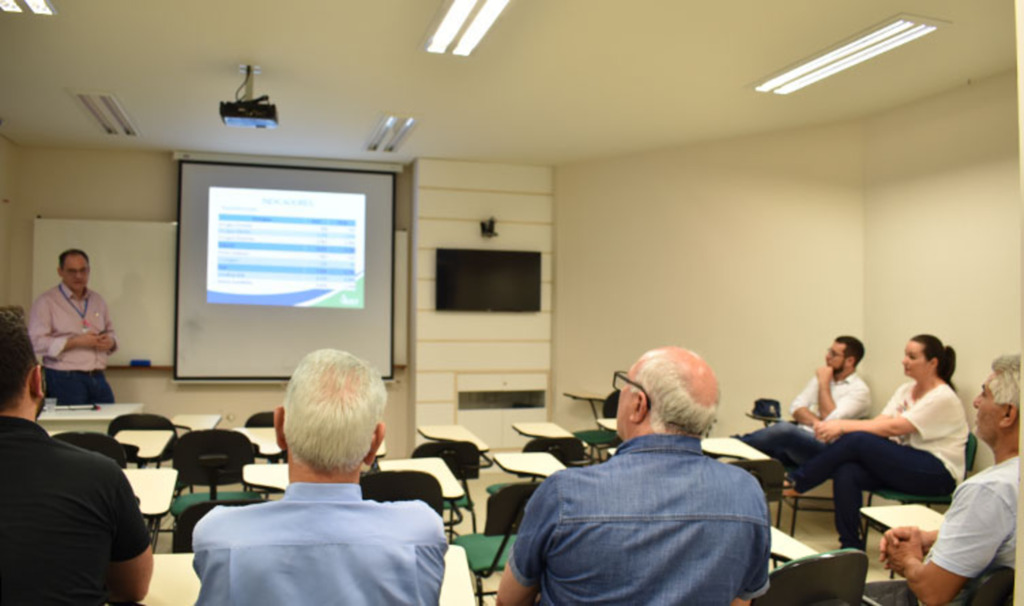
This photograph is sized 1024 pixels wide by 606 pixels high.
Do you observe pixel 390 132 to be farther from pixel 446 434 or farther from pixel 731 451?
pixel 731 451

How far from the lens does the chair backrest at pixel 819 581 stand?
175cm

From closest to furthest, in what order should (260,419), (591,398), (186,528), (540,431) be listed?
(186,528), (540,431), (260,419), (591,398)

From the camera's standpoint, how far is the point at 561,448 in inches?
163

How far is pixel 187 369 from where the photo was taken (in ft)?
21.7

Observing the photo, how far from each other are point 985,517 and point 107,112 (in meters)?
5.83

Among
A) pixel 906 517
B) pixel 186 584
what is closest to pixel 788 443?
pixel 906 517

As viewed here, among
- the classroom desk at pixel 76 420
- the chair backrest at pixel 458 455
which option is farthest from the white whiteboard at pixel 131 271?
the chair backrest at pixel 458 455

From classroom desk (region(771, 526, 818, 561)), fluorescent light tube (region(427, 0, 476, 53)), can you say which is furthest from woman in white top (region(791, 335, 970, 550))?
fluorescent light tube (region(427, 0, 476, 53))

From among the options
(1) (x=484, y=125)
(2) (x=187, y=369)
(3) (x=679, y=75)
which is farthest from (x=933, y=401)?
(2) (x=187, y=369)

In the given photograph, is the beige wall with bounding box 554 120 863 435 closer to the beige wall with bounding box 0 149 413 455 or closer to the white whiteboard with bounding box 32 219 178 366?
the beige wall with bounding box 0 149 413 455

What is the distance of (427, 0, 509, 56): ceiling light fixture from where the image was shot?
3.36 meters

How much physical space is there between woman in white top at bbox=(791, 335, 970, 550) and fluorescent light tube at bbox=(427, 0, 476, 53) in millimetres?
3306

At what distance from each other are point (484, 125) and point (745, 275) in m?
2.53

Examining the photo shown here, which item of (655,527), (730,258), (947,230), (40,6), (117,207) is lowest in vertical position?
(655,527)
